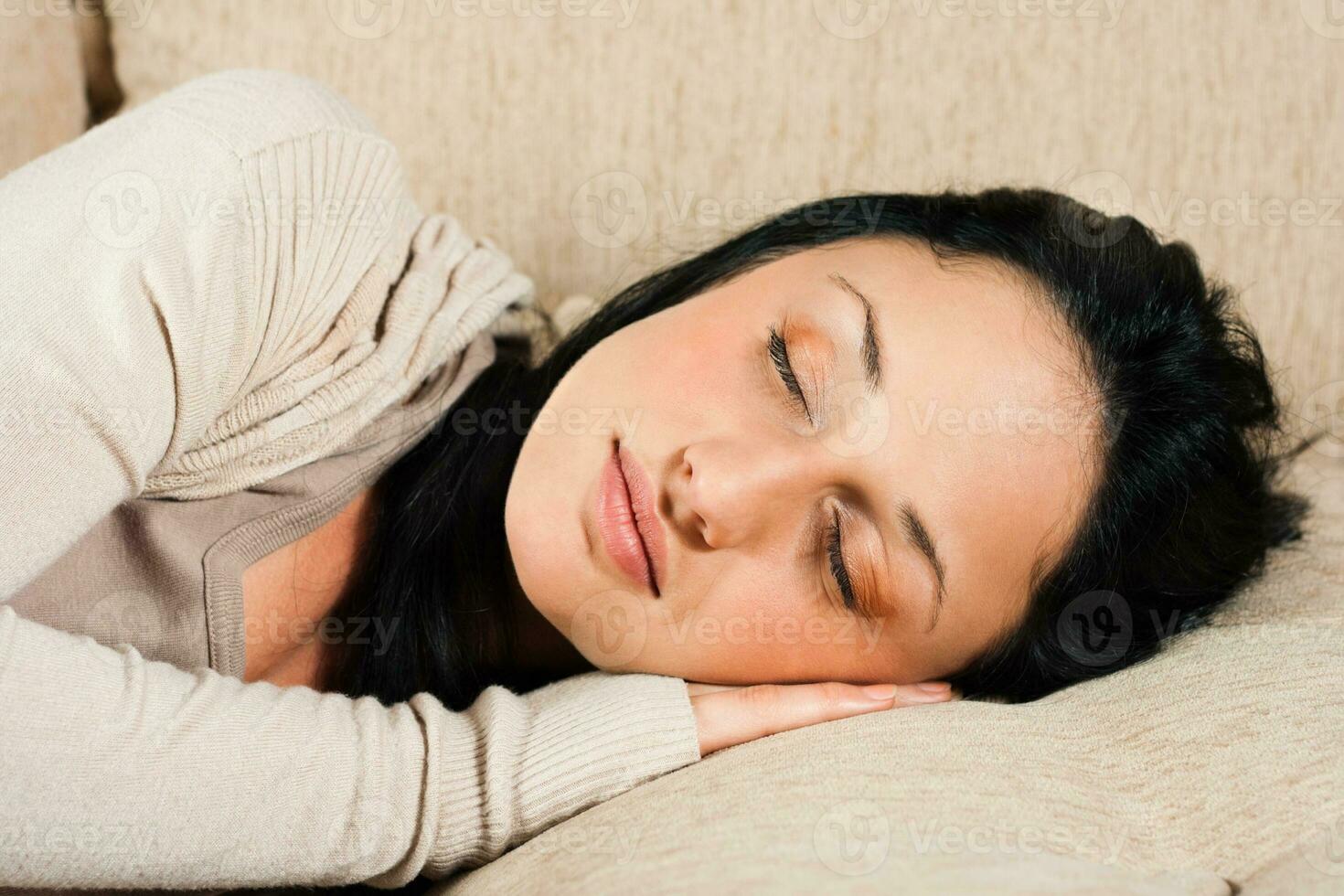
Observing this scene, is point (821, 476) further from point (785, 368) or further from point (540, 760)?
point (540, 760)

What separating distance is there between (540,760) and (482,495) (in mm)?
343

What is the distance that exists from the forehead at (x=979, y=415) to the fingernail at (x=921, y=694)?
0.19 ft

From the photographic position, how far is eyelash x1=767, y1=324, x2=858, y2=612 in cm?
88

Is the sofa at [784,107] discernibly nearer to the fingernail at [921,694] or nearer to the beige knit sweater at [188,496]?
the beige knit sweater at [188,496]

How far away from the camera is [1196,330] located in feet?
3.29

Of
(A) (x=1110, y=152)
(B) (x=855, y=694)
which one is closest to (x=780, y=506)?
(B) (x=855, y=694)

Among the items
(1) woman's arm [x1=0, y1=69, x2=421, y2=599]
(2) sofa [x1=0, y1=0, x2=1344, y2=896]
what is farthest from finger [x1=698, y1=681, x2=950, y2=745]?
(2) sofa [x1=0, y1=0, x2=1344, y2=896]

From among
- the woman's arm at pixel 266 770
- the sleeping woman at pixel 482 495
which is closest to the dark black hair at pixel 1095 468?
the sleeping woman at pixel 482 495

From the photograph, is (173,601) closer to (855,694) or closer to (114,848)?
(114,848)

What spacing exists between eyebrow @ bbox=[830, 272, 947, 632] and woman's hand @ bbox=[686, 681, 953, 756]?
95mm

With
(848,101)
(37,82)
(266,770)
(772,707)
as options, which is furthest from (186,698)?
(848,101)

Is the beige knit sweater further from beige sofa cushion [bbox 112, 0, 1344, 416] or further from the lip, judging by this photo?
beige sofa cushion [bbox 112, 0, 1344, 416]

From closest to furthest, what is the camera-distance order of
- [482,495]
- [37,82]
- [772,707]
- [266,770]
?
[266,770]
[772,707]
[482,495]
[37,82]

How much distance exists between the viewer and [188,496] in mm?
923
